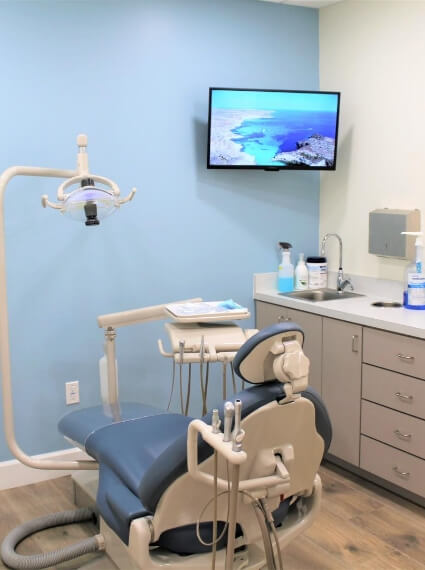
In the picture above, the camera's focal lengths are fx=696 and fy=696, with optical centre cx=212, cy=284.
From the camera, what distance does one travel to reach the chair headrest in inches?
70.0

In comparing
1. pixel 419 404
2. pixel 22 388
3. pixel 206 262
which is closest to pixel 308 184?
pixel 206 262

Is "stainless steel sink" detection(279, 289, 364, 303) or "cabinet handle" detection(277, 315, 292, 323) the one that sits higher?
"stainless steel sink" detection(279, 289, 364, 303)

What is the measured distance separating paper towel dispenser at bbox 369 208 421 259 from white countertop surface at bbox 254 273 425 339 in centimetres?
17

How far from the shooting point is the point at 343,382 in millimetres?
3160

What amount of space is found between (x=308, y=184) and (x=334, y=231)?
0.29 metres

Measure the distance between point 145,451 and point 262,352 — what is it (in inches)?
29.3

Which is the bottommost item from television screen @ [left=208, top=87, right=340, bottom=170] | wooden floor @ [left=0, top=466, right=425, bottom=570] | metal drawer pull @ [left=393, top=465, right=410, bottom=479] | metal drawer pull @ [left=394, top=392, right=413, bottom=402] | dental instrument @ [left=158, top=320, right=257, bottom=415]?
wooden floor @ [left=0, top=466, right=425, bottom=570]

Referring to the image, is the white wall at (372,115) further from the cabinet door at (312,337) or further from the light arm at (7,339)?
the light arm at (7,339)

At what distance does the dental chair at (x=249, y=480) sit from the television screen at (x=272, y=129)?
1.75 metres

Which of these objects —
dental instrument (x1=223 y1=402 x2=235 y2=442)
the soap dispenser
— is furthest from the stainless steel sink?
dental instrument (x1=223 y1=402 x2=235 y2=442)

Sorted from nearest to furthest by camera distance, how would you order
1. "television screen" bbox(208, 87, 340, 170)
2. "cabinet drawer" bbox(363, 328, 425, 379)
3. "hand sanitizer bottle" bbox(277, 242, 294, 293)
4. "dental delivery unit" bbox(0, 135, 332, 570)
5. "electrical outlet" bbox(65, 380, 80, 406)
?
"dental delivery unit" bbox(0, 135, 332, 570) → "cabinet drawer" bbox(363, 328, 425, 379) → "electrical outlet" bbox(65, 380, 80, 406) → "television screen" bbox(208, 87, 340, 170) → "hand sanitizer bottle" bbox(277, 242, 294, 293)

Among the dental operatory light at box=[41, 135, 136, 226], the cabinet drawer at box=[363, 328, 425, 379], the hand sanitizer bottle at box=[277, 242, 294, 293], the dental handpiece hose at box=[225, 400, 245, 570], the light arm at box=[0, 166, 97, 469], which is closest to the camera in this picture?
the dental handpiece hose at box=[225, 400, 245, 570]

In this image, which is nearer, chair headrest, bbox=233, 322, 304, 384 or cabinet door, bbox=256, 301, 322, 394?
chair headrest, bbox=233, 322, 304, 384

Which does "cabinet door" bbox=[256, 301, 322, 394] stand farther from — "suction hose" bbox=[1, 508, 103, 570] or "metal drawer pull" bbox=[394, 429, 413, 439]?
"suction hose" bbox=[1, 508, 103, 570]
